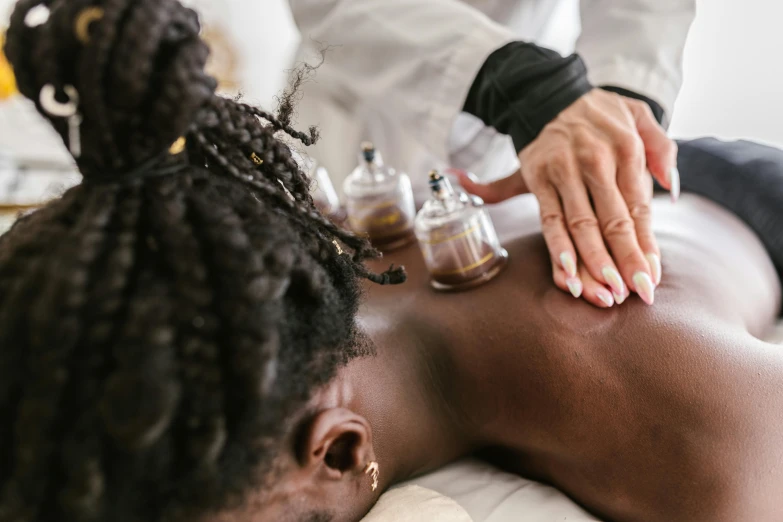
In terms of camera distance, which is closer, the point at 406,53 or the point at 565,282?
the point at 565,282

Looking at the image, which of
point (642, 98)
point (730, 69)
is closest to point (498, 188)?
point (642, 98)

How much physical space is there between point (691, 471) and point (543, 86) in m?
0.57

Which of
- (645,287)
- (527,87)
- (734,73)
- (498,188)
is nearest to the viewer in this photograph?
(645,287)

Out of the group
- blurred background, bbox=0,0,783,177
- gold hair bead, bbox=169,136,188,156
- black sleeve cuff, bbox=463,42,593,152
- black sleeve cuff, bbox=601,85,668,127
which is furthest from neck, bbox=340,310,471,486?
blurred background, bbox=0,0,783,177

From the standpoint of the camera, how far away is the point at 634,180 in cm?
84

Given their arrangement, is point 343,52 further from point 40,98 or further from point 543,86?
point 40,98

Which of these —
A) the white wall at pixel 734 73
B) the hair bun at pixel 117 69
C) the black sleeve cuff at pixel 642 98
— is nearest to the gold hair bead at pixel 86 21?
the hair bun at pixel 117 69

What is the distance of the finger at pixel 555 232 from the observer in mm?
773

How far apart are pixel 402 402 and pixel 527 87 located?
53 centimetres

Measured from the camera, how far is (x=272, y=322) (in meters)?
0.49

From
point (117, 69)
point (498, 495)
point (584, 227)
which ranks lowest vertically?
point (498, 495)

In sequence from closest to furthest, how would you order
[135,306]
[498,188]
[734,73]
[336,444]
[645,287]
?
1. [135,306]
2. [336,444]
3. [645,287]
4. [498,188]
5. [734,73]

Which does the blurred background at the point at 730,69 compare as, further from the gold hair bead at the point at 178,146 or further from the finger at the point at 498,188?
the gold hair bead at the point at 178,146

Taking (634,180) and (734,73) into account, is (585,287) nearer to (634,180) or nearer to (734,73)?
(634,180)
